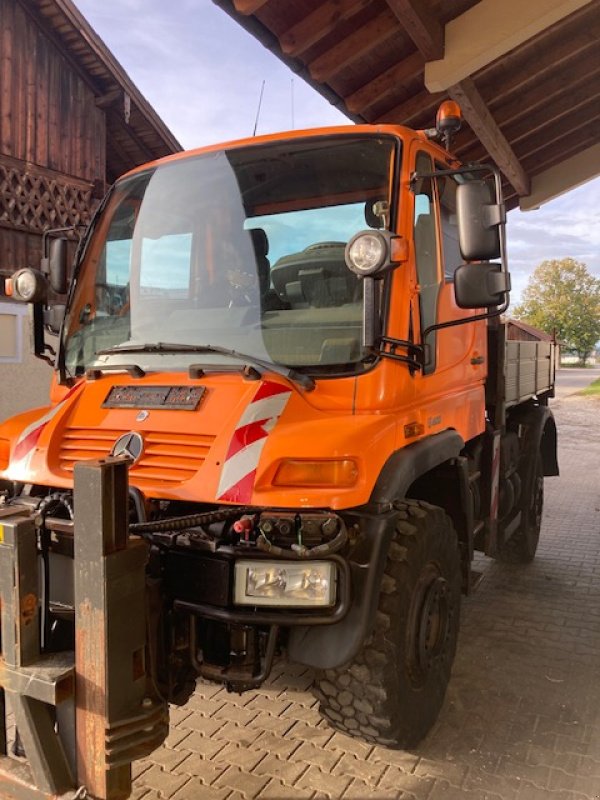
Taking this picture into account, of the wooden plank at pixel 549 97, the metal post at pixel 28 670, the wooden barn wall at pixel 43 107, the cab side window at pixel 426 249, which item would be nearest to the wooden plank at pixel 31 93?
the wooden barn wall at pixel 43 107

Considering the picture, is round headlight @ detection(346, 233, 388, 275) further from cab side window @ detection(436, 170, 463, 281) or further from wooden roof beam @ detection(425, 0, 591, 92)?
wooden roof beam @ detection(425, 0, 591, 92)

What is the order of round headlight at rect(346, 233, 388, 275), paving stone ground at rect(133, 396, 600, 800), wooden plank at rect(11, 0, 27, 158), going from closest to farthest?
round headlight at rect(346, 233, 388, 275) → paving stone ground at rect(133, 396, 600, 800) → wooden plank at rect(11, 0, 27, 158)

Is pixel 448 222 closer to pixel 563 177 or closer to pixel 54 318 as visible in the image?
pixel 54 318

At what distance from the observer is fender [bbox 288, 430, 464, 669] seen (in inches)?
95.8

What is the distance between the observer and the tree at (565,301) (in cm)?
5184

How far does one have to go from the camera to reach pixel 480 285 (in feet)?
9.30

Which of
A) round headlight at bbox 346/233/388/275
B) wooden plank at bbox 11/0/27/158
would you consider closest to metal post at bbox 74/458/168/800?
round headlight at bbox 346/233/388/275

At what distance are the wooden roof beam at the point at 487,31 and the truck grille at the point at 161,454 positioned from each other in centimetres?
450

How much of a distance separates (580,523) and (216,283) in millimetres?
5600

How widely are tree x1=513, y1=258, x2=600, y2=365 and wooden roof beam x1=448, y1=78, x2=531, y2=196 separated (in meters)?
45.5

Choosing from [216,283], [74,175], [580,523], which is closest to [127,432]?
[216,283]

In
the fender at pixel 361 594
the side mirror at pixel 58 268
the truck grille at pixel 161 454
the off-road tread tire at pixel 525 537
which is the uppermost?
the side mirror at pixel 58 268

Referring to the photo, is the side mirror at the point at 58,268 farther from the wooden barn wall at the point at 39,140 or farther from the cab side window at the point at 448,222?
the wooden barn wall at the point at 39,140

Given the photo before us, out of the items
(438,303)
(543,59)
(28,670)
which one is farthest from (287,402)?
(543,59)
